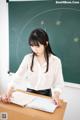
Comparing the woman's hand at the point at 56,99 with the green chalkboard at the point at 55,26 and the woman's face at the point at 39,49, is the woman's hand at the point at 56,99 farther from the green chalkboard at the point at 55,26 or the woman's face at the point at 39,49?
the green chalkboard at the point at 55,26

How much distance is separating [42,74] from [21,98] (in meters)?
0.31

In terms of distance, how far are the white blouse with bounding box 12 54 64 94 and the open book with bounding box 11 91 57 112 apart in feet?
0.52

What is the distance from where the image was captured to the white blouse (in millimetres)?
1745

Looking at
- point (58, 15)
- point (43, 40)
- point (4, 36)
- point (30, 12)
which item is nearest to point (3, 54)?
point (4, 36)

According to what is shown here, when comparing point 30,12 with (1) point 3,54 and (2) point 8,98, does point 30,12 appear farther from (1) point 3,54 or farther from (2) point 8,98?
(2) point 8,98

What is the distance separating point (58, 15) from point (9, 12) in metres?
0.68

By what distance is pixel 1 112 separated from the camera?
1423mm

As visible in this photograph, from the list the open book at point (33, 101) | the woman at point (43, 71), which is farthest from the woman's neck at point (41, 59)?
the open book at point (33, 101)

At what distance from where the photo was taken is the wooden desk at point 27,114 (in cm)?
133

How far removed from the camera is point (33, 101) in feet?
5.00

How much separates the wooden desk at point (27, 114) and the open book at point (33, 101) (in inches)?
1.3

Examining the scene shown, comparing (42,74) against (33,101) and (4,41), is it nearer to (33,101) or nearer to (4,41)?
(33,101)

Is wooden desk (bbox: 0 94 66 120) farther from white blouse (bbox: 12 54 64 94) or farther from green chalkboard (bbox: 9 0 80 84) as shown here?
green chalkboard (bbox: 9 0 80 84)

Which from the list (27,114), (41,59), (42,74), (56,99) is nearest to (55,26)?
(41,59)
